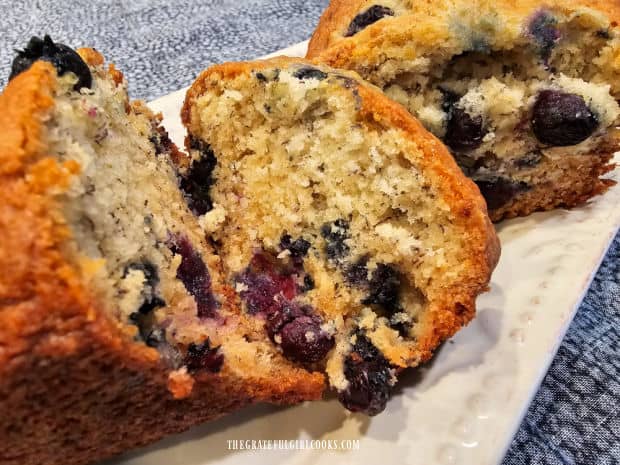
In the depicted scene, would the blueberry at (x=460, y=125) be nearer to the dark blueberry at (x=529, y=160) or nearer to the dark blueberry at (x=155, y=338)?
the dark blueberry at (x=529, y=160)

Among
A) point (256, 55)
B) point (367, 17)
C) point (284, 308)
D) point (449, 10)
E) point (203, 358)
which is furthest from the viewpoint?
point (256, 55)

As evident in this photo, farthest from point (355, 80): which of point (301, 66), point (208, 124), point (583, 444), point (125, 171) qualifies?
point (583, 444)

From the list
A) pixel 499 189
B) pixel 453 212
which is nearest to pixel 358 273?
pixel 453 212

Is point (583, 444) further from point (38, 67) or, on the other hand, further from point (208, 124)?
point (38, 67)

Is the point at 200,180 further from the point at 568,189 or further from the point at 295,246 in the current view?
the point at 568,189

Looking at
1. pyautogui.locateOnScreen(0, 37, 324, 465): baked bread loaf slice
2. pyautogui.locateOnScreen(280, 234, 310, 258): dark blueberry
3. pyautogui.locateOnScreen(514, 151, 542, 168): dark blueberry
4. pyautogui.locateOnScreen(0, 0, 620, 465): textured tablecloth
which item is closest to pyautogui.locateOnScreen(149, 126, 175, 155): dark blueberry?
pyautogui.locateOnScreen(0, 37, 324, 465): baked bread loaf slice

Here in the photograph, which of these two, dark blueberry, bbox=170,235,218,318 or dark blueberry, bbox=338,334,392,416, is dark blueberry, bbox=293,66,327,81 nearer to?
dark blueberry, bbox=170,235,218,318

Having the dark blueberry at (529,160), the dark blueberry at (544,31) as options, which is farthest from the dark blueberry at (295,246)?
the dark blueberry at (544,31)
